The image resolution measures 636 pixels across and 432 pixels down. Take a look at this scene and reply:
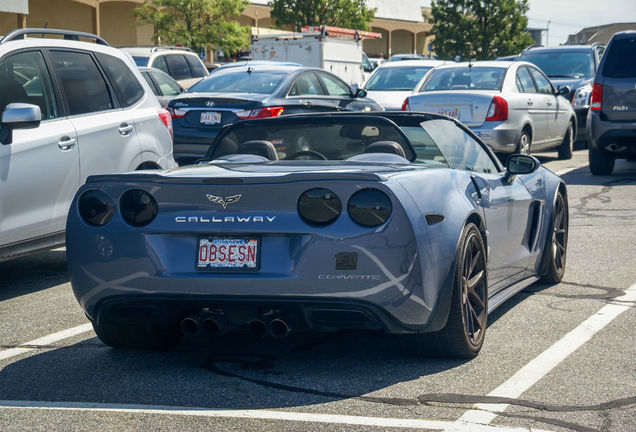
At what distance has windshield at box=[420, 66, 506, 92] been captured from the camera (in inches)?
610

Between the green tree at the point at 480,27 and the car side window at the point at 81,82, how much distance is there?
4419cm

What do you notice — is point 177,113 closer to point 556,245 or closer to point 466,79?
point 466,79

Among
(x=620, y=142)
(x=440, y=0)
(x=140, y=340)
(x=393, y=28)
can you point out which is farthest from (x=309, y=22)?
(x=140, y=340)

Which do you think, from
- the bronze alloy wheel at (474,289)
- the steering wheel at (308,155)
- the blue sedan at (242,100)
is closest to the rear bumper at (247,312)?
the bronze alloy wheel at (474,289)

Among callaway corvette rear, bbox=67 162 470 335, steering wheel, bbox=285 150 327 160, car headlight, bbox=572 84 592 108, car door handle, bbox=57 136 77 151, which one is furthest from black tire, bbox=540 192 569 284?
car headlight, bbox=572 84 592 108

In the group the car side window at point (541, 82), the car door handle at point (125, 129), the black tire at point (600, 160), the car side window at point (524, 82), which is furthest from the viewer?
the car side window at point (541, 82)

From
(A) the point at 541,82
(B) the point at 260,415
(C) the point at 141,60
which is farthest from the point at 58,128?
(C) the point at 141,60

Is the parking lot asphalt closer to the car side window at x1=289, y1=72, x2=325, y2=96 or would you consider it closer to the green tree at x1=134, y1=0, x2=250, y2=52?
the car side window at x1=289, y1=72, x2=325, y2=96

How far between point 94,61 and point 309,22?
140 ft

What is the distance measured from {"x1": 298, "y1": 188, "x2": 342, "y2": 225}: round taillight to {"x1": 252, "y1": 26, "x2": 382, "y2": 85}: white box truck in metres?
26.2

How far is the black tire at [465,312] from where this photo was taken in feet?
16.9

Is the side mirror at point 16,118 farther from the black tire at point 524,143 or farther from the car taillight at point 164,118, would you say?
the black tire at point 524,143

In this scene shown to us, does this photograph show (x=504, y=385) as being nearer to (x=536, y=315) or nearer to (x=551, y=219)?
(x=536, y=315)

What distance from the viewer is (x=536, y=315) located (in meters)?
6.47
